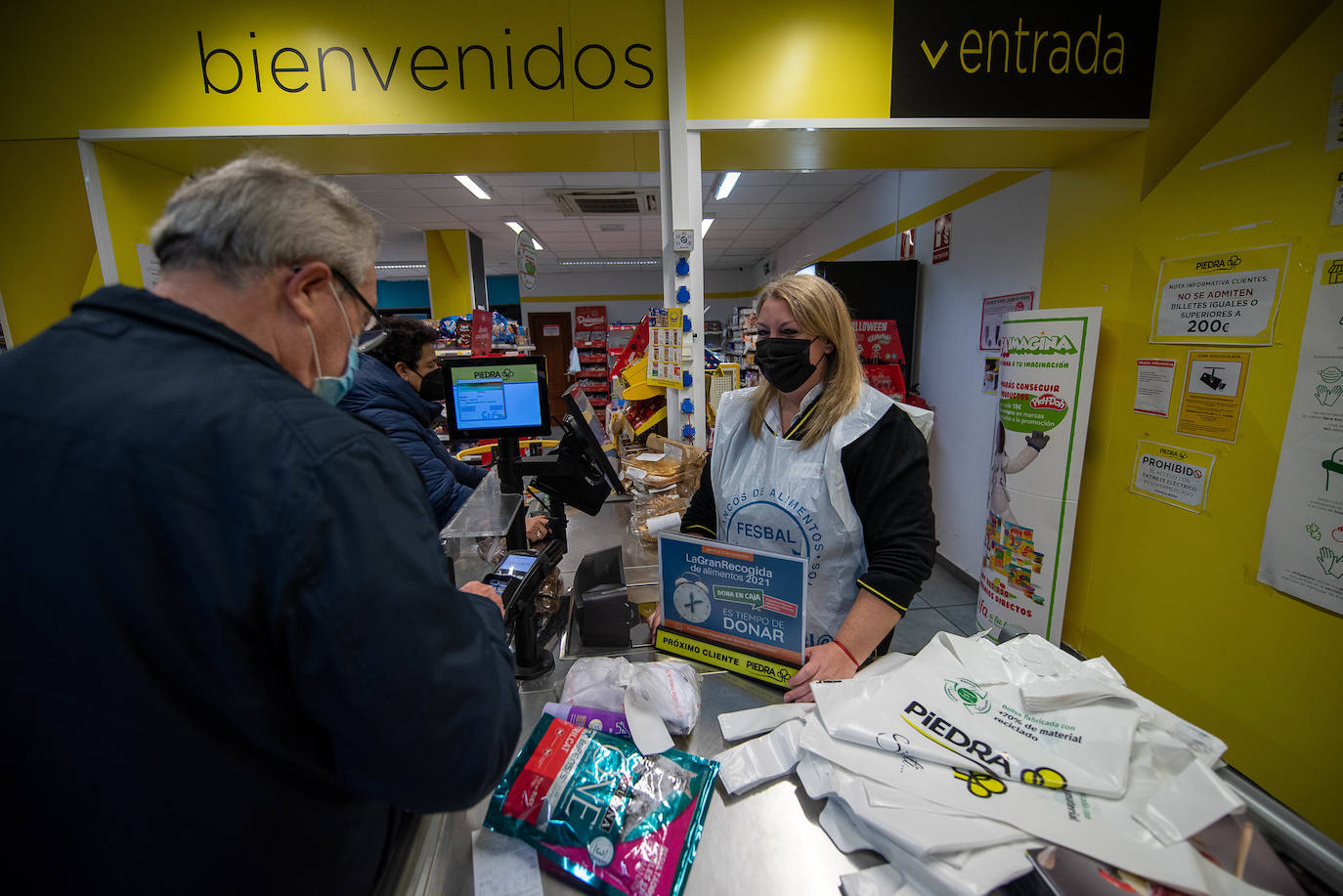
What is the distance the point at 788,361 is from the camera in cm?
162

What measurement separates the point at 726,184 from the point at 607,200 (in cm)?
174

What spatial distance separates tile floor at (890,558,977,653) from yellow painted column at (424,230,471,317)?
7.71 m

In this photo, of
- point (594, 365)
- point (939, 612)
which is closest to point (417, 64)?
point (939, 612)

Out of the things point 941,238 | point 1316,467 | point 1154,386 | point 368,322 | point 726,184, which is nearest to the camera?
point 368,322

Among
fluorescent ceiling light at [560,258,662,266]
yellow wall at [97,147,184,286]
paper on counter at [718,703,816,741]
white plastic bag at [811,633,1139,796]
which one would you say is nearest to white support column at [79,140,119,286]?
yellow wall at [97,147,184,286]

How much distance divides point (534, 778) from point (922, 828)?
0.59 m

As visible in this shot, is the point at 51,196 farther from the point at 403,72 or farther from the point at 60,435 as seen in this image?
the point at 60,435

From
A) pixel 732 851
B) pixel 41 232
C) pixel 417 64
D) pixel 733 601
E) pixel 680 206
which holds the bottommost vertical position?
pixel 732 851

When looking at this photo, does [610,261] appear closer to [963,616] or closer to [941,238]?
[941,238]

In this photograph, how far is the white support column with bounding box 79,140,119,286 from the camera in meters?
2.43

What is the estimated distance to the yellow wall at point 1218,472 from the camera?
187 cm

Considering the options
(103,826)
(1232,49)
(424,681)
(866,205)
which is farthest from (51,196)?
(866,205)

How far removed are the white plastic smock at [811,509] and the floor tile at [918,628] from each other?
2.21 m

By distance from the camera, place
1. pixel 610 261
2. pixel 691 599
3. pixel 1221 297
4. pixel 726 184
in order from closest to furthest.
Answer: pixel 691 599 → pixel 1221 297 → pixel 726 184 → pixel 610 261
